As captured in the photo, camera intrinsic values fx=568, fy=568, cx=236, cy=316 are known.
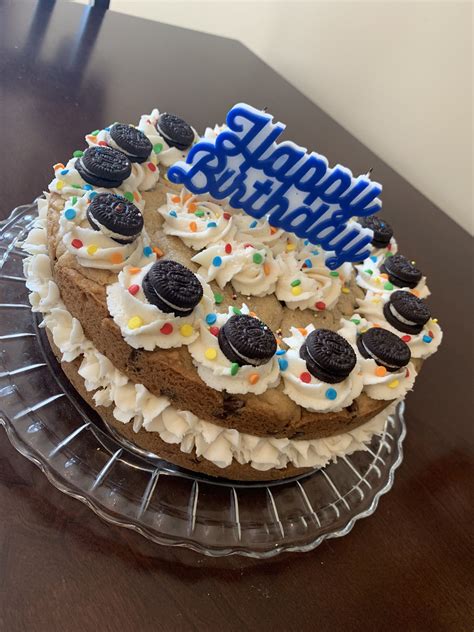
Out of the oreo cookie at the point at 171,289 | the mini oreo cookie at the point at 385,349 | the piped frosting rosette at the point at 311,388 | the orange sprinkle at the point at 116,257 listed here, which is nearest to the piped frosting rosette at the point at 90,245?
the orange sprinkle at the point at 116,257

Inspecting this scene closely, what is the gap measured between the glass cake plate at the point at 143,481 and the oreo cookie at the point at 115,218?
49 cm

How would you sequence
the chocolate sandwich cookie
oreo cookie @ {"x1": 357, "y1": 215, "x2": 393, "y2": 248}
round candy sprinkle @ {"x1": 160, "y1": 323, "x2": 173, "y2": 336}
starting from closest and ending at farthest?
round candy sprinkle @ {"x1": 160, "y1": 323, "x2": 173, "y2": 336} < the chocolate sandwich cookie < oreo cookie @ {"x1": 357, "y1": 215, "x2": 393, "y2": 248}

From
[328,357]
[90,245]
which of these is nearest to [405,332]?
[328,357]

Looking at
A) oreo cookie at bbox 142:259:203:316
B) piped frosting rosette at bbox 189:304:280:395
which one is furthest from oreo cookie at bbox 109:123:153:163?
piped frosting rosette at bbox 189:304:280:395

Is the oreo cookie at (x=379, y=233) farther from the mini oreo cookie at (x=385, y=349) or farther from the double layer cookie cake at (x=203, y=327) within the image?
the mini oreo cookie at (x=385, y=349)

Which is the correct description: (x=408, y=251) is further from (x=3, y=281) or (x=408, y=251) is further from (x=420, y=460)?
(x=3, y=281)

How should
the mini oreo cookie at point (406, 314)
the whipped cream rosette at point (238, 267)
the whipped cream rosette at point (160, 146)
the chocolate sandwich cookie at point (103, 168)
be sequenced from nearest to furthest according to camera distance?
the chocolate sandwich cookie at point (103, 168)
the whipped cream rosette at point (238, 267)
the mini oreo cookie at point (406, 314)
the whipped cream rosette at point (160, 146)

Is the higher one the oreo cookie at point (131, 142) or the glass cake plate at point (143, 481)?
the oreo cookie at point (131, 142)

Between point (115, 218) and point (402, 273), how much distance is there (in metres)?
1.18

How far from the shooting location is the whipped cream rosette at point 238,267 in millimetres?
1870

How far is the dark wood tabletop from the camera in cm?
142

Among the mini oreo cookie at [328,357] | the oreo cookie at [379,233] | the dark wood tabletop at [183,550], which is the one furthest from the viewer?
the oreo cookie at [379,233]

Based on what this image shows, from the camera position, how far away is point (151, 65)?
3605 mm

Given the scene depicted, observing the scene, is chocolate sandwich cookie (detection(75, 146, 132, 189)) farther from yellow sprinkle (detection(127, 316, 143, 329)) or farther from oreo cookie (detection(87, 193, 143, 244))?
yellow sprinkle (detection(127, 316, 143, 329))
